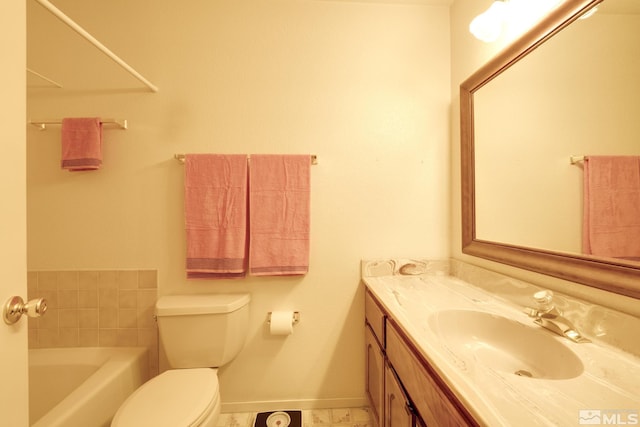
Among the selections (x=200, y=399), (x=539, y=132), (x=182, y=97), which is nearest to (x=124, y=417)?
(x=200, y=399)

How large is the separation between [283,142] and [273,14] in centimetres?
71

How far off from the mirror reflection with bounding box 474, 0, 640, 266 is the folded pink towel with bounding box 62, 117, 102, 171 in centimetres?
193

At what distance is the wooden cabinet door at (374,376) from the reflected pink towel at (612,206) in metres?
0.81

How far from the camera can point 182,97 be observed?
4.35 ft

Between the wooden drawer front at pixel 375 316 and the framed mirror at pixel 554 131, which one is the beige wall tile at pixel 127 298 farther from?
the framed mirror at pixel 554 131

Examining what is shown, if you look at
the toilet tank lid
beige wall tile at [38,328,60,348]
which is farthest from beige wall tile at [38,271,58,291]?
the toilet tank lid

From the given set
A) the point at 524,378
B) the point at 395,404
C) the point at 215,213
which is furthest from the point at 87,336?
the point at 524,378

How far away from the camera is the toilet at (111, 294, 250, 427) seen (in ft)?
3.09

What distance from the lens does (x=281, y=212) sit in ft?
4.22

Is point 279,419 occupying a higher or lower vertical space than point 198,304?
lower

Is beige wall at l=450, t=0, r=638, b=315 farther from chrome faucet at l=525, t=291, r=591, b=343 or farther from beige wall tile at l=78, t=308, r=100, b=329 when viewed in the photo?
beige wall tile at l=78, t=308, r=100, b=329

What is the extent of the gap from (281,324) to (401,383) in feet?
2.19

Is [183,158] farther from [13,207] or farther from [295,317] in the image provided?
[295,317]

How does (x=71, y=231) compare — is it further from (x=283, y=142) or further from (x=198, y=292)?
(x=283, y=142)
